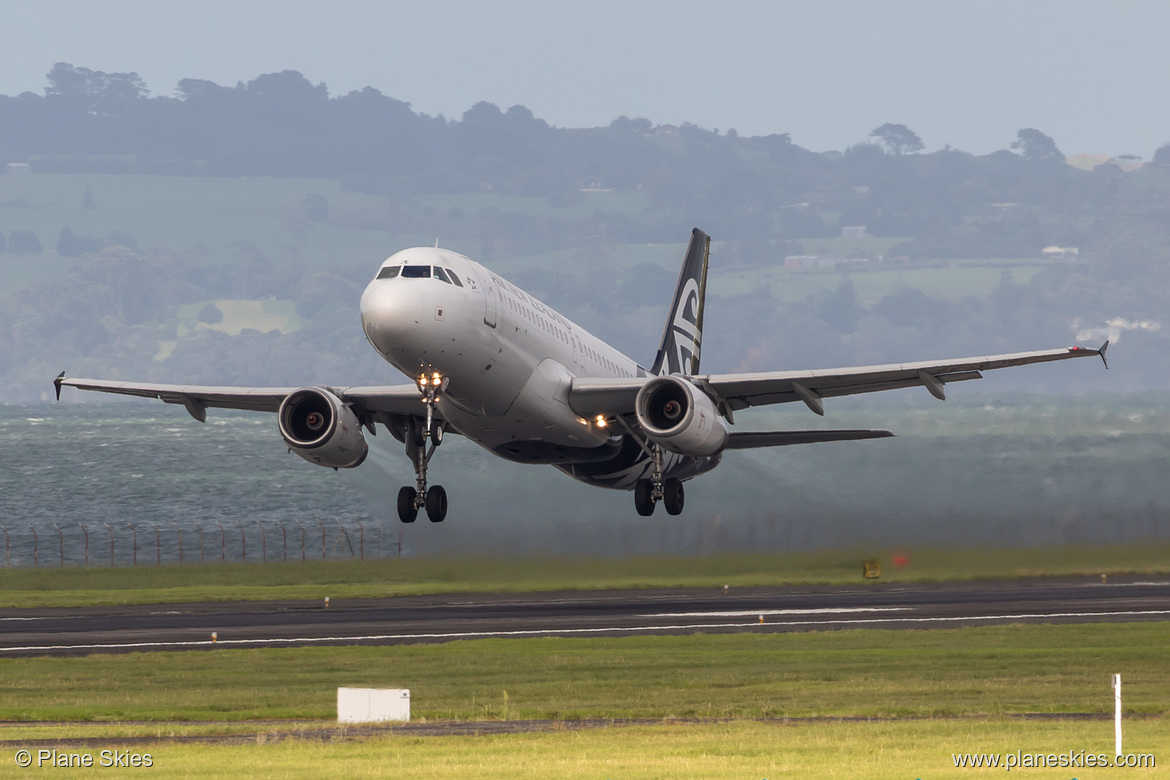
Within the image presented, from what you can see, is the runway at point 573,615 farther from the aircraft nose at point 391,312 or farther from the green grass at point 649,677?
the aircraft nose at point 391,312

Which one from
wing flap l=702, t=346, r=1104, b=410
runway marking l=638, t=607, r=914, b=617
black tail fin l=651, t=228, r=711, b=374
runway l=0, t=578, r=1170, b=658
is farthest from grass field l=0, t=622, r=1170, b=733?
black tail fin l=651, t=228, r=711, b=374

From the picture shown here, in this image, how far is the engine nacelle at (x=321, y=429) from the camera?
41.7 m

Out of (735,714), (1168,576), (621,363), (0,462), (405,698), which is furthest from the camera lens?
(0,462)

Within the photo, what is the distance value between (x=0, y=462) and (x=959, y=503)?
156 metres

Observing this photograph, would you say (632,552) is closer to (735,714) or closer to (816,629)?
(816,629)

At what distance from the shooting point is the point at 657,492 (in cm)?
4584

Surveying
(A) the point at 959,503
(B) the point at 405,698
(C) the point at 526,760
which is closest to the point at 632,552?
(A) the point at 959,503

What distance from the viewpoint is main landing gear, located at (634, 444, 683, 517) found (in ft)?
147

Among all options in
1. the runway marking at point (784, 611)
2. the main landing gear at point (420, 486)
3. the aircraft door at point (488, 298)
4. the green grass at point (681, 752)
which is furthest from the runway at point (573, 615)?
the green grass at point (681, 752)

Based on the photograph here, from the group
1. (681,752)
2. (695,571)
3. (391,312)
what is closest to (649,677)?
(391,312)

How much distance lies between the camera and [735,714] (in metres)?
35.4

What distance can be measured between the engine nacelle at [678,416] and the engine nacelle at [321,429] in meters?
8.03

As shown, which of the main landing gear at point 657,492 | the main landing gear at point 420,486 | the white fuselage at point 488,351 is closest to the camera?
the white fuselage at point 488,351

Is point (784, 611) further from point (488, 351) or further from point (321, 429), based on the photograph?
point (488, 351)
